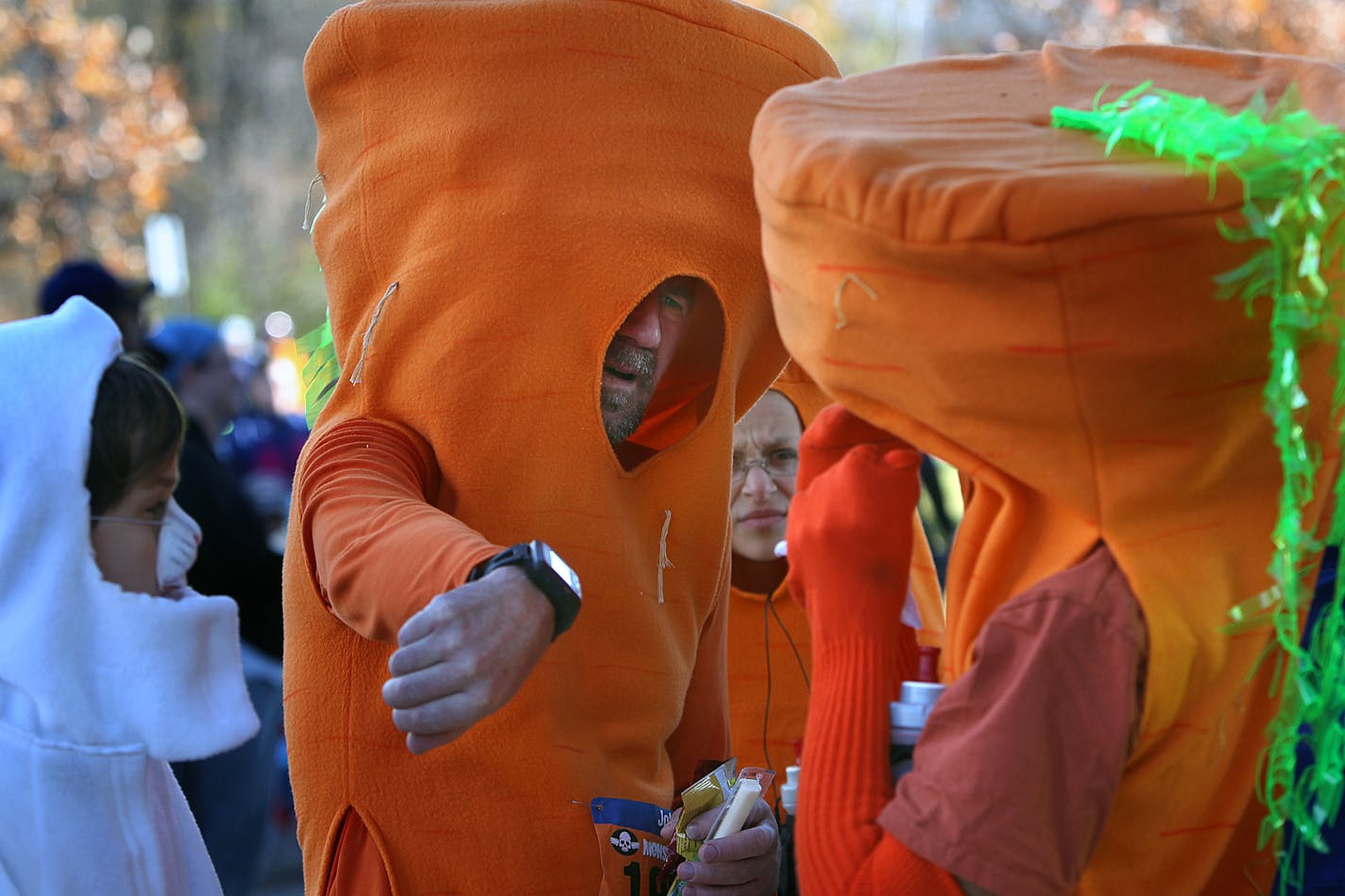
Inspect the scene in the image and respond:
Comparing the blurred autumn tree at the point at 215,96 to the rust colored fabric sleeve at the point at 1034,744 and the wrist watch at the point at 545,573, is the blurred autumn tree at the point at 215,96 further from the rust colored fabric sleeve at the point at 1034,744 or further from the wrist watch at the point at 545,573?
the rust colored fabric sleeve at the point at 1034,744

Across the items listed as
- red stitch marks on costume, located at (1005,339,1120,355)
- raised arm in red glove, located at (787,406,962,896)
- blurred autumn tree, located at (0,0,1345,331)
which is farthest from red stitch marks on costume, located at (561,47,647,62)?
blurred autumn tree, located at (0,0,1345,331)

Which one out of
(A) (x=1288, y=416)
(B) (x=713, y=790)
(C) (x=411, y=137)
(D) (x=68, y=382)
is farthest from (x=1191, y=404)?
(D) (x=68, y=382)

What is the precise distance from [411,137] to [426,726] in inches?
40.0

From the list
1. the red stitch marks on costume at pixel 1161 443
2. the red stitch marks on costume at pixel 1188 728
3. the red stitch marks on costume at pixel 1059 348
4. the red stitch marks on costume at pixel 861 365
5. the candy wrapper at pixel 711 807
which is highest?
the red stitch marks on costume at pixel 1059 348

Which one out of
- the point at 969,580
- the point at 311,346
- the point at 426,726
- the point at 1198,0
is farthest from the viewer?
the point at 1198,0

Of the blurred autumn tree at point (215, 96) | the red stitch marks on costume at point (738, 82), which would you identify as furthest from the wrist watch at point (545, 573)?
the blurred autumn tree at point (215, 96)

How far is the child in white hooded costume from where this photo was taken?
2473mm

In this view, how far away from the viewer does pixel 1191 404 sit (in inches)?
60.4

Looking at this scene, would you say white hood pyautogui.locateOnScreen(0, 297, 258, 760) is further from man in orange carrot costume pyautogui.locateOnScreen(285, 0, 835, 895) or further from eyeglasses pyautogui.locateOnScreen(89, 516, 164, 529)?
man in orange carrot costume pyautogui.locateOnScreen(285, 0, 835, 895)

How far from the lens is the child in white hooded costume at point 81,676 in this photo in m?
2.47

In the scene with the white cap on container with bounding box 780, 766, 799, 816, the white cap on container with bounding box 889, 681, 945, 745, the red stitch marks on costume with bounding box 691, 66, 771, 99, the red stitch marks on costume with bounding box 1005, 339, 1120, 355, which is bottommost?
the white cap on container with bounding box 780, 766, 799, 816

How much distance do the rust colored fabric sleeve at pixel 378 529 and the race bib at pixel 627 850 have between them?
0.54 meters

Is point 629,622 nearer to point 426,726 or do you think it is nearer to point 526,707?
point 526,707

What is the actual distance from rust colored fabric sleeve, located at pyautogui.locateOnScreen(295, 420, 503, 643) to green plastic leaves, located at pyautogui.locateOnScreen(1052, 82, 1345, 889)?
0.89 metres
